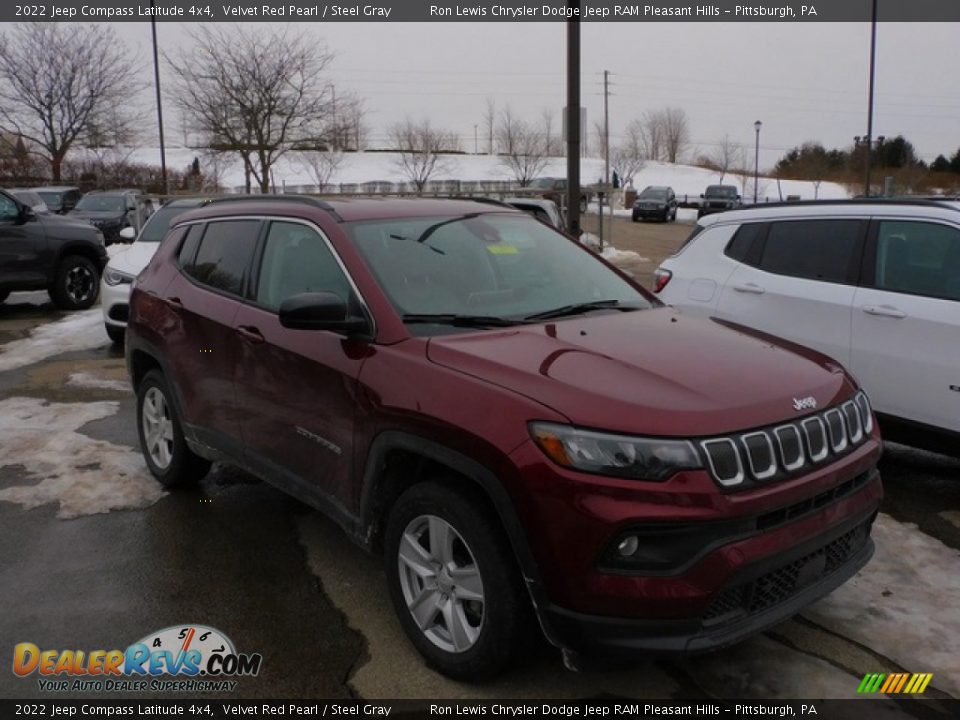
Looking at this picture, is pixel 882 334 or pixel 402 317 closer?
pixel 402 317

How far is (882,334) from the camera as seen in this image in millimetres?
5102

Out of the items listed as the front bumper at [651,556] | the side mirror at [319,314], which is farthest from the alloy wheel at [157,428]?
the front bumper at [651,556]

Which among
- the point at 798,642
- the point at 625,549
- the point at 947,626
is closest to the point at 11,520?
the point at 625,549

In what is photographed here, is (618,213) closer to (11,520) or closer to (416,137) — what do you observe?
(416,137)

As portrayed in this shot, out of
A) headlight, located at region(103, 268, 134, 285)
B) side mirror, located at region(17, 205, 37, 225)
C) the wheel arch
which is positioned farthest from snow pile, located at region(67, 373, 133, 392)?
the wheel arch

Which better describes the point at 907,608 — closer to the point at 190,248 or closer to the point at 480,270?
the point at 480,270

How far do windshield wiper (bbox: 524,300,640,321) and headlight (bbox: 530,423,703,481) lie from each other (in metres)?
1.02

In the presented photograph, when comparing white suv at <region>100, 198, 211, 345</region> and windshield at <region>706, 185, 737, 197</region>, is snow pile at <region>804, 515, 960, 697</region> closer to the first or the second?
white suv at <region>100, 198, 211, 345</region>

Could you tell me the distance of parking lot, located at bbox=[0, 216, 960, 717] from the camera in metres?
3.10

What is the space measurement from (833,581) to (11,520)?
437 centimetres

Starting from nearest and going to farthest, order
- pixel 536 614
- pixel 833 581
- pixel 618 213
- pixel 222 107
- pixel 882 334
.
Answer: pixel 536 614 → pixel 833 581 → pixel 882 334 → pixel 222 107 → pixel 618 213

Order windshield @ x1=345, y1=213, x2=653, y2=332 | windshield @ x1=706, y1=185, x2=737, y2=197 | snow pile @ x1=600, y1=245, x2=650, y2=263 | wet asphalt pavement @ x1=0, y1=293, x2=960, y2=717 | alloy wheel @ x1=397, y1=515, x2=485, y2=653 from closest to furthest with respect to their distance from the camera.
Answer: alloy wheel @ x1=397, y1=515, x2=485, y2=653 < wet asphalt pavement @ x1=0, y1=293, x2=960, y2=717 < windshield @ x1=345, y1=213, x2=653, y2=332 < snow pile @ x1=600, y1=245, x2=650, y2=263 < windshield @ x1=706, y1=185, x2=737, y2=197

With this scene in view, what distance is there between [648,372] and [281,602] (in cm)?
203

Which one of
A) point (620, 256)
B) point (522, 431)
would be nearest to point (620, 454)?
point (522, 431)
